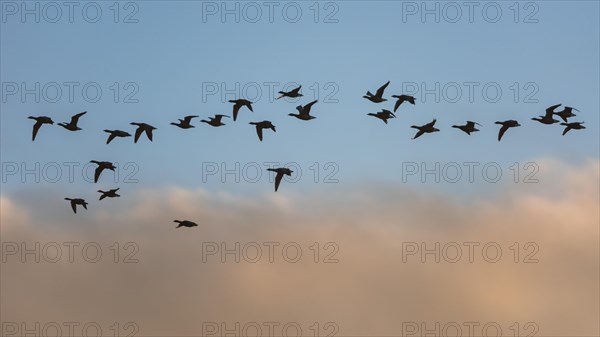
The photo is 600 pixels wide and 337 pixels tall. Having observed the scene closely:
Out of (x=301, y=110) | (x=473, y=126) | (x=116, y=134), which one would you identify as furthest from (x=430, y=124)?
(x=116, y=134)

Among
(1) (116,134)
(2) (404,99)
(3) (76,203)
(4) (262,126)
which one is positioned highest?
(2) (404,99)

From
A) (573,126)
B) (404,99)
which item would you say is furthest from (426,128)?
(573,126)

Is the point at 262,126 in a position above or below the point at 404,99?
below

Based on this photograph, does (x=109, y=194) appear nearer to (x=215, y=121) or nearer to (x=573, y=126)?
(x=215, y=121)

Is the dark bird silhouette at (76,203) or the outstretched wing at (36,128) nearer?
the outstretched wing at (36,128)

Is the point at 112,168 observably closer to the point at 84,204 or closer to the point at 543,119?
the point at 84,204

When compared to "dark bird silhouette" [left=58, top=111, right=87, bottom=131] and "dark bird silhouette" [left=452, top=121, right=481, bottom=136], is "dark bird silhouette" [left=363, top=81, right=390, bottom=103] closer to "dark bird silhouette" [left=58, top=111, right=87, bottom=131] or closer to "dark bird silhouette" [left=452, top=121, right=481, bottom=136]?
"dark bird silhouette" [left=452, top=121, right=481, bottom=136]

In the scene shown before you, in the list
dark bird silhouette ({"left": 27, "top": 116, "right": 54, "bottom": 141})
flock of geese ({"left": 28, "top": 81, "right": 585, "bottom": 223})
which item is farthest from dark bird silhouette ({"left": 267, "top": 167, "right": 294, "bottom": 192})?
dark bird silhouette ({"left": 27, "top": 116, "right": 54, "bottom": 141})

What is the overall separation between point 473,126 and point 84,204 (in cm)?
3283

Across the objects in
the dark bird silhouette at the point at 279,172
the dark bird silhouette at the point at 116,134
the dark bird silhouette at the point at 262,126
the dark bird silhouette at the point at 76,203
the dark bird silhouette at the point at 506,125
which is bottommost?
the dark bird silhouette at the point at 76,203

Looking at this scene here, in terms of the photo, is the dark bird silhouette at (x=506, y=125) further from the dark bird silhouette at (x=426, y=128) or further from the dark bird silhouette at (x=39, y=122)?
the dark bird silhouette at (x=39, y=122)

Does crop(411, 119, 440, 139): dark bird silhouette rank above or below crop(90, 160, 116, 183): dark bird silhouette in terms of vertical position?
above

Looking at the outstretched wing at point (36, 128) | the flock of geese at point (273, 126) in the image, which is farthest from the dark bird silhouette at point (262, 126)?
the outstretched wing at point (36, 128)

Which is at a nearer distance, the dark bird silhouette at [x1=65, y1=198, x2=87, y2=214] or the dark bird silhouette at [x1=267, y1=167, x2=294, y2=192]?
the dark bird silhouette at [x1=267, y1=167, x2=294, y2=192]
